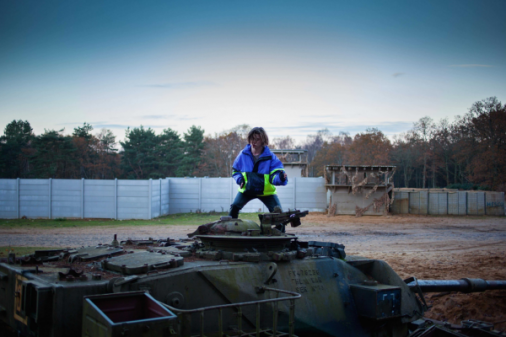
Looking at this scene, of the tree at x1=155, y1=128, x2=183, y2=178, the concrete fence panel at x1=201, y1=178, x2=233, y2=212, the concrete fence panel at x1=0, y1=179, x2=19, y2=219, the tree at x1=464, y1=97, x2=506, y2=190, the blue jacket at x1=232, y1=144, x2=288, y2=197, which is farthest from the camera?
the tree at x1=155, y1=128, x2=183, y2=178


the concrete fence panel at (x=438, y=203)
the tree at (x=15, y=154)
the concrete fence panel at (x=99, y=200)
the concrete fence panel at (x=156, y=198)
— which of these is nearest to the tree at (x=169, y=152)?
the tree at (x=15, y=154)

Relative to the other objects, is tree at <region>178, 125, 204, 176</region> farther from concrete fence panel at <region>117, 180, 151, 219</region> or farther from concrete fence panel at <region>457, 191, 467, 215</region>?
concrete fence panel at <region>457, 191, 467, 215</region>

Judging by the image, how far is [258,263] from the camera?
539cm

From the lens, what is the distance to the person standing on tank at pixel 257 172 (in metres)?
6.95

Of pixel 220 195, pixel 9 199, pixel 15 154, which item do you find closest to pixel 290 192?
pixel 220 195

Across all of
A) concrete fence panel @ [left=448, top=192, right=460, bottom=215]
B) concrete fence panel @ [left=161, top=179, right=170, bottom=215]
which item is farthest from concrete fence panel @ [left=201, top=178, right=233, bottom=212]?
concrete fence panel @ [left=448, top=192, right=460, bottom=215]

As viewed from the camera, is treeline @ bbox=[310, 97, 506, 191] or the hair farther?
treeline @ bbox=[310, 97, 506, 191]

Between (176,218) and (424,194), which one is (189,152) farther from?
(424,194)

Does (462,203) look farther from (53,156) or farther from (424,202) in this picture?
(53,156)

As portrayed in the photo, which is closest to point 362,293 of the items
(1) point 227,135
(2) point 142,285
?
(2) point 142,285

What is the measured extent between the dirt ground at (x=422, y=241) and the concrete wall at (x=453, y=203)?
4.35 ft

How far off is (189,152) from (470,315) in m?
40.8

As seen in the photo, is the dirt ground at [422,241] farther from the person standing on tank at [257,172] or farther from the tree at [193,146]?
the tree at [193,146]

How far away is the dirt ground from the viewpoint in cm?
898
